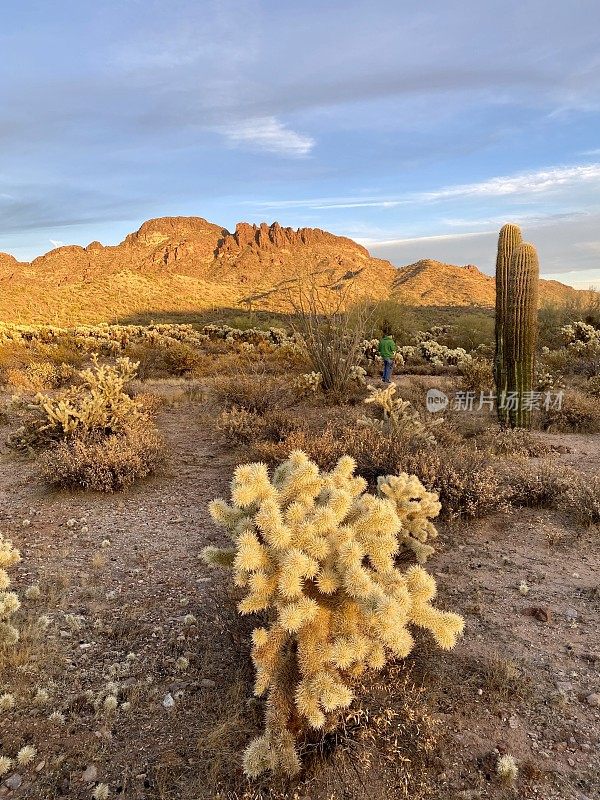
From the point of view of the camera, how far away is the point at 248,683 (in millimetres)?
2994

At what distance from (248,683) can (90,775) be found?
0.83 meters

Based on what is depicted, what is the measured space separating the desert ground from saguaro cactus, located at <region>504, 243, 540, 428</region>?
135 cm

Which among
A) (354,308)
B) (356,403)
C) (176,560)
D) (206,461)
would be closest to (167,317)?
(354,308)

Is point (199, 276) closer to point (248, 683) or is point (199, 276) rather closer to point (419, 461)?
point (419, 461)

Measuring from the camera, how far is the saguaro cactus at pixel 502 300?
8.58 m

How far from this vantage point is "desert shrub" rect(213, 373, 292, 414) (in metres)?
8.65

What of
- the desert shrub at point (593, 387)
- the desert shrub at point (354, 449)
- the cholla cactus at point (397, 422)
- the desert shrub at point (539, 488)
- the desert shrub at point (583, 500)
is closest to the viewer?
the desert shrub at point (583, 500)

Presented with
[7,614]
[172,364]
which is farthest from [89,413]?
[172,364]

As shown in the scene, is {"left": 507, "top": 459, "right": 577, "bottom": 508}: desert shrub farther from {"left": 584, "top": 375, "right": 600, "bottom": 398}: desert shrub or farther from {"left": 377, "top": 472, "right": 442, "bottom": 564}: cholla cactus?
{"left": 584, "top": 375, "right": 600, "bottom": 398}: desert shrub

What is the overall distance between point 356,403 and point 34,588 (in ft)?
22.3

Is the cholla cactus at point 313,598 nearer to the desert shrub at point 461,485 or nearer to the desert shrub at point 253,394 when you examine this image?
the desert shrub at point 461,485

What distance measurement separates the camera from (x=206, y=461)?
6852mm

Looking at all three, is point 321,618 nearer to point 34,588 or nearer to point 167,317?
point 34,588

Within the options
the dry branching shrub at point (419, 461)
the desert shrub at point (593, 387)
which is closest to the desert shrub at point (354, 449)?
the dry branching shrub at point (419, 461)
